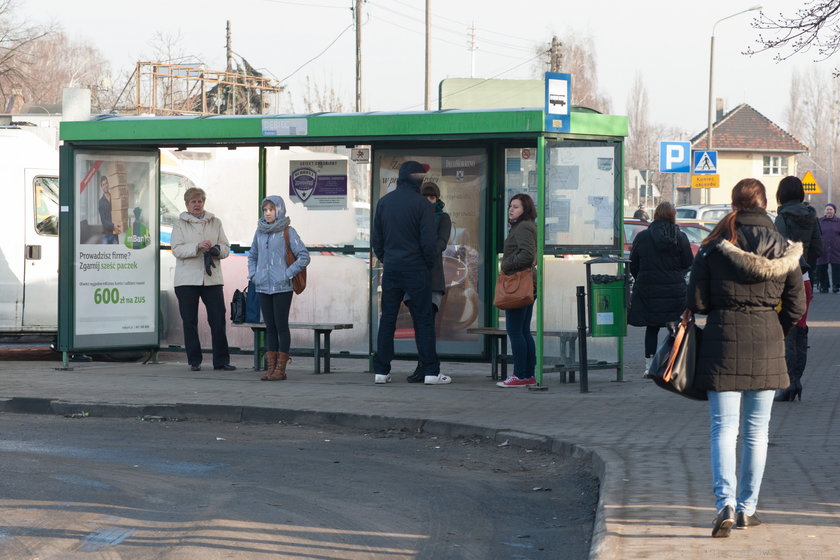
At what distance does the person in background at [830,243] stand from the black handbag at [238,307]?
660 inches

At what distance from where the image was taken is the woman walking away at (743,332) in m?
5.91

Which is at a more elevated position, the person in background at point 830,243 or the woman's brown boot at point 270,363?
the person in background at point 830,243

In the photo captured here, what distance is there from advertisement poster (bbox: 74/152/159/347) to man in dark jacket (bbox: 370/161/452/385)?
3273 millimetres

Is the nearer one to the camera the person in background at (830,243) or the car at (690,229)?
the car at (690,229)

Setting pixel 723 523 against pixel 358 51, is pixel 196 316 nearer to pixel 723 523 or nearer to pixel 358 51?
pixel 723 523

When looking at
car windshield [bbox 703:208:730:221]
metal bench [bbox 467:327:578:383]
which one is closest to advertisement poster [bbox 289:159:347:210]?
metal bench [bbox 467:327:578:383]

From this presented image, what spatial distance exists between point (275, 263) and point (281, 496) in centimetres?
570

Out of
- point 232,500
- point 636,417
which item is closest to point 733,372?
point 232,500

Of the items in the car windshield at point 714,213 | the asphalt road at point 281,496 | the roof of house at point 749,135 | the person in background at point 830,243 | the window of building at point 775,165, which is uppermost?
the roof of house at point 749,135

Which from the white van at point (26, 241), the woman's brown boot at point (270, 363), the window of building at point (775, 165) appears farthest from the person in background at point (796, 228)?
the window of building at point (775, 165)

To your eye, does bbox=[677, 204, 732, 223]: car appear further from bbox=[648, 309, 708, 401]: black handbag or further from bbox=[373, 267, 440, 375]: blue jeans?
bbox=[648, 309, 708, 401]: black handbag

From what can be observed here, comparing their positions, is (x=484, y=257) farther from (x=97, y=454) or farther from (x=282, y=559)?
(x=282, y=559)

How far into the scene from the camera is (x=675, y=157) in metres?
24.2

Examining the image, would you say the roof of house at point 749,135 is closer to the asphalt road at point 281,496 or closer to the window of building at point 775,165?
the window of building at point 775,165
